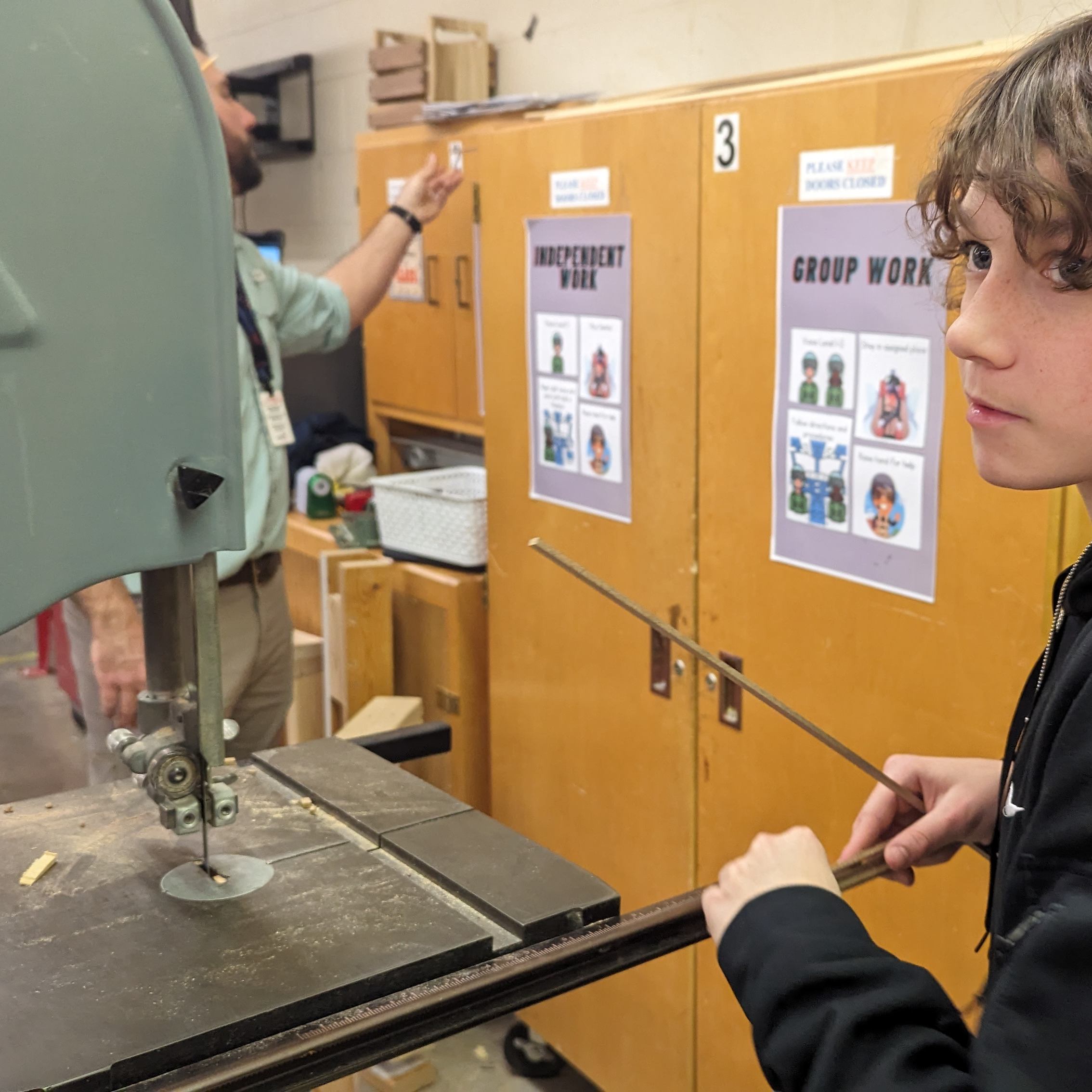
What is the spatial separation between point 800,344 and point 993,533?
38 cm

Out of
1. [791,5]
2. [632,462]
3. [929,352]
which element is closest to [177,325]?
[929,352]

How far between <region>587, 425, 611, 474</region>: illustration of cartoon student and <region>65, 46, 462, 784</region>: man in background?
0.56 metres

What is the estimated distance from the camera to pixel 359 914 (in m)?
1.01

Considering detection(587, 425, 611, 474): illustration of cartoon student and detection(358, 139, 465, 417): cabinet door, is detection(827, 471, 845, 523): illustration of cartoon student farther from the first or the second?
detection(358, 139, 465, 417): cabinet door

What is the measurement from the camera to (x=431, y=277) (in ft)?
9.23

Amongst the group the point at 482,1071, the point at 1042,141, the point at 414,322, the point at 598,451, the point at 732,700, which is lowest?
the point at 482,1071

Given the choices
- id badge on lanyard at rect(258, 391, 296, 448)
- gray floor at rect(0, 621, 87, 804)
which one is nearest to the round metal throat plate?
id badge on lanyard at rect(258, 391, 296, 448)

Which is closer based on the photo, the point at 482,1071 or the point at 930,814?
the point at 930,814

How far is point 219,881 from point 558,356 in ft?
4.27

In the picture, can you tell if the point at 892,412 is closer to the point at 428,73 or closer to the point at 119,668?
the point at 119,668

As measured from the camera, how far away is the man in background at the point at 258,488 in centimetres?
185

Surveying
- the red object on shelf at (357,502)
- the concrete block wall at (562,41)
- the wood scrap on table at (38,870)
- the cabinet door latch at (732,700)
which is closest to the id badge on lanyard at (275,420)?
the red object on shelf at (357,502)

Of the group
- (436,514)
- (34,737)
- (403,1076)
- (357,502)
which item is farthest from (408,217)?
(34,737)

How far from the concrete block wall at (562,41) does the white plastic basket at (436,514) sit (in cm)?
97
